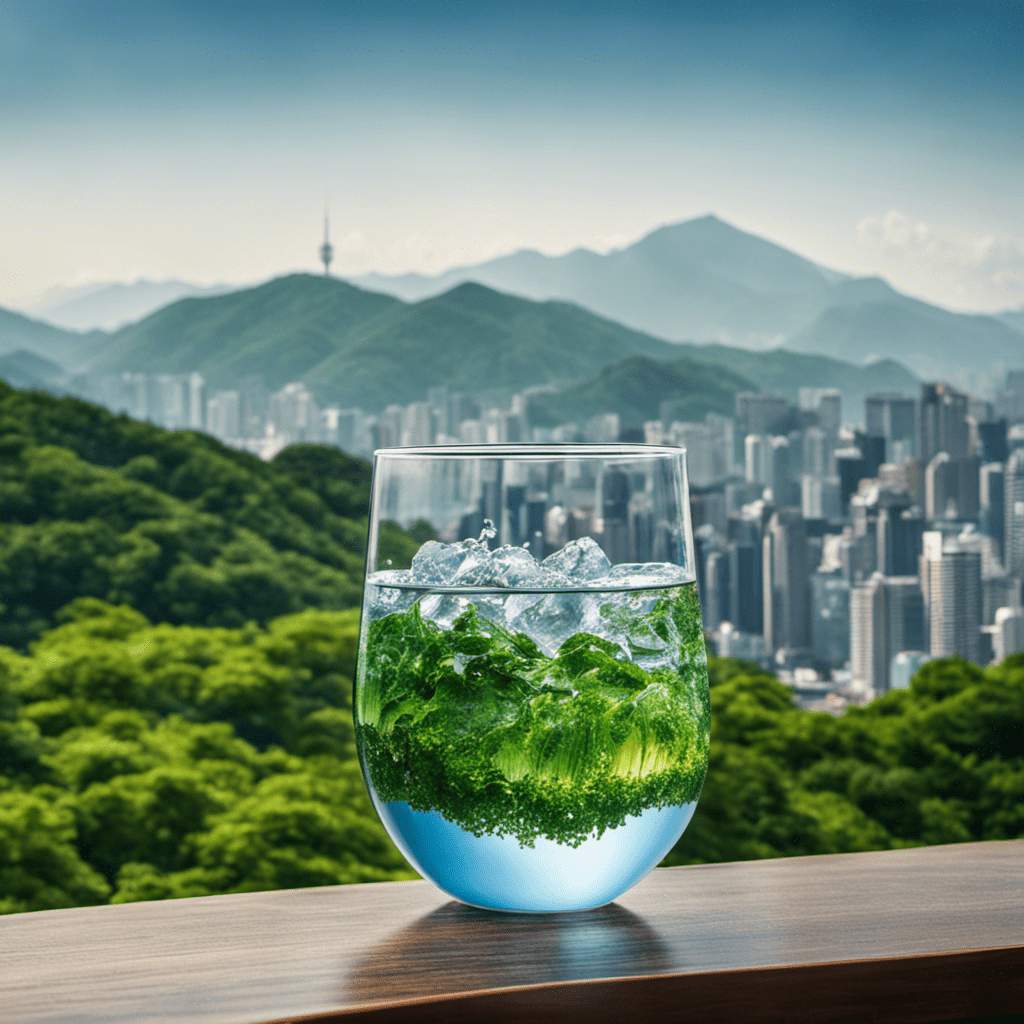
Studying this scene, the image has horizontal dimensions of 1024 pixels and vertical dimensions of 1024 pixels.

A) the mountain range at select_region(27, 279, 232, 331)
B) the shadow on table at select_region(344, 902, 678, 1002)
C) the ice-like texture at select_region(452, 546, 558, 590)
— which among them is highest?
the mountain range at select_region(27, 279, 232, 331)

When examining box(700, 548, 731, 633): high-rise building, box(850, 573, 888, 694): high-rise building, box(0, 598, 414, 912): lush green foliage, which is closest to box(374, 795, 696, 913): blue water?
box(0, 598, 414, 912): lush green foliage

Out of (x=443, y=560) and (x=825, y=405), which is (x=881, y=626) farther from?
(x=443, y=560)

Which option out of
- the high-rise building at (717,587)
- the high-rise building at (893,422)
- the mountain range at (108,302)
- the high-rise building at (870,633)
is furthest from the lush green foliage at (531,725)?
the mountain range at (108,302)

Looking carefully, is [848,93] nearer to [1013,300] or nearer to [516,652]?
[1013,300]

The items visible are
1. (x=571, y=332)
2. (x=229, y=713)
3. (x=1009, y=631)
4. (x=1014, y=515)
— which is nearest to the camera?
(x=229, y=713)

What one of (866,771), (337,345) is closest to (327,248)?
(337,345)

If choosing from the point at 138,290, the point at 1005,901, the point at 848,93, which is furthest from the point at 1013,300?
the point at 1005,901

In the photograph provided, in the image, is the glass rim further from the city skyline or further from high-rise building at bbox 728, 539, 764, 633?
the city skyline
